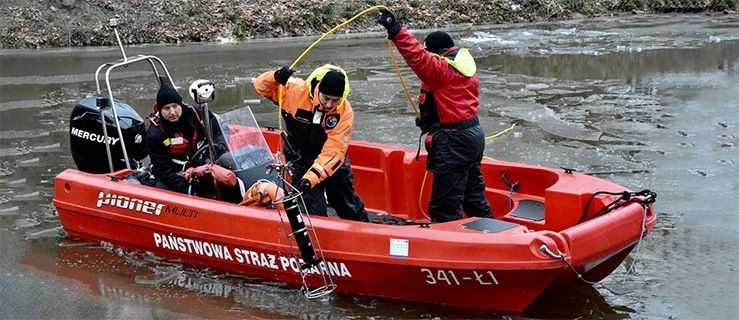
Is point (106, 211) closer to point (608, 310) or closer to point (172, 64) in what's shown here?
point (608, 310)

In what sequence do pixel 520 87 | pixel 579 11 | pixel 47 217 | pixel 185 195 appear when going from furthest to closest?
pixel 579 11
pixel 520 87
pixel 47 217
pixel 185 195

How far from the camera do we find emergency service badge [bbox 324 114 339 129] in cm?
616

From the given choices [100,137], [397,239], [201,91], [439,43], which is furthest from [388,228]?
[100,137]

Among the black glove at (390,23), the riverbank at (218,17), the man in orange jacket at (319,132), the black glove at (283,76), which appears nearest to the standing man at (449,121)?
the black glove at (390,23)

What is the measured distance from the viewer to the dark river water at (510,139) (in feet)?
19.8

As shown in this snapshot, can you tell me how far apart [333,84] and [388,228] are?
997mm

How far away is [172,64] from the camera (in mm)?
15945

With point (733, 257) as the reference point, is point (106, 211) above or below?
above

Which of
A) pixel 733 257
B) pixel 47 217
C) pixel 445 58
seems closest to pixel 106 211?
pixel 47 217

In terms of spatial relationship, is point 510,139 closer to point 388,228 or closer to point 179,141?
point 179,141

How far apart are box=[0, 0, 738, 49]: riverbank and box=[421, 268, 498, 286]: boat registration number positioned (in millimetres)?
13708

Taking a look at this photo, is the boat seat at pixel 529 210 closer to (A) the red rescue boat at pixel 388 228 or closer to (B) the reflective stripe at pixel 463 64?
(A) the red rescue boat at pixel 388 228

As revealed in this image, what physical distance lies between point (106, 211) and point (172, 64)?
30.7 feet

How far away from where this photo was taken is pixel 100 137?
7605 millimetres
